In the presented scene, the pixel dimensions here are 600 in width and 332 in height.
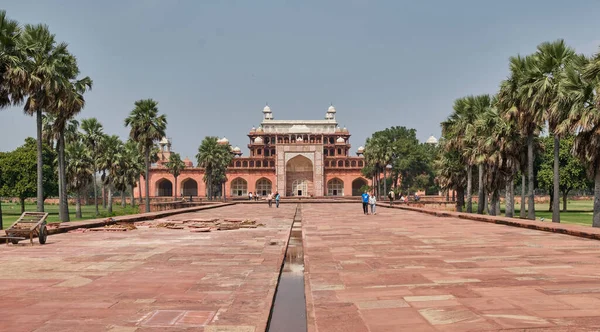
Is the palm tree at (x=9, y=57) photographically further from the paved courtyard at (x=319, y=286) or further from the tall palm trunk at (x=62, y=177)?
the paved courtyard at (x=319, y=286)

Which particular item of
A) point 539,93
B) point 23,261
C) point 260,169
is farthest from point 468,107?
point 260,169

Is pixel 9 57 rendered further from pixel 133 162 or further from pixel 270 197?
pixel 133 162

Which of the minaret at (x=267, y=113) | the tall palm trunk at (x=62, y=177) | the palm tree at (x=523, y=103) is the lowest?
the tall palm trunk at (x=62, y=177)

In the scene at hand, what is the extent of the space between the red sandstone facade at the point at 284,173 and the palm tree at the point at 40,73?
5513 centimetres

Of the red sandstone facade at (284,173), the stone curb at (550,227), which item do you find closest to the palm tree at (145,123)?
the stone curb at (550,227)

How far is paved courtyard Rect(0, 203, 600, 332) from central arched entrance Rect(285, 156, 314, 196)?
228 feet

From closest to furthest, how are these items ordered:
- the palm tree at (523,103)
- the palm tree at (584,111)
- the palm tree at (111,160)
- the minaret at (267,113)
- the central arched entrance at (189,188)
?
the palm tree at (584,111), the palm tree at (523,103), the palm tree at (111,160), the central arched entrance at (189,188), the minaret at (267,113)

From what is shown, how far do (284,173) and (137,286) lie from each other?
2830 inches

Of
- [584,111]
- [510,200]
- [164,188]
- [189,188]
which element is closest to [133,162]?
[189,188]

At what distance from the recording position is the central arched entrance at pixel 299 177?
266 ft

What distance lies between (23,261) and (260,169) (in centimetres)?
7227

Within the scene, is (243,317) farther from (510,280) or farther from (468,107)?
(468,107)

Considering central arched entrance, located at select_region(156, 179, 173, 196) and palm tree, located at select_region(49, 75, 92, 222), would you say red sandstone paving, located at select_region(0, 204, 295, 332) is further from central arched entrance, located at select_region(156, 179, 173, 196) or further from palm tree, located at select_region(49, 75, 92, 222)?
central arched entrance, located at select_region(156, 179, 173, 196)

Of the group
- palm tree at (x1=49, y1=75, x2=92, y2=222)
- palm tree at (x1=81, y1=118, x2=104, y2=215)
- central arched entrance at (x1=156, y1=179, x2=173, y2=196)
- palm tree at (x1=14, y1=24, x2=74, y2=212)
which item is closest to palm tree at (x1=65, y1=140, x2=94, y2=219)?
palm tree at (x1=81, y1=118, x2=104, y2=215)
